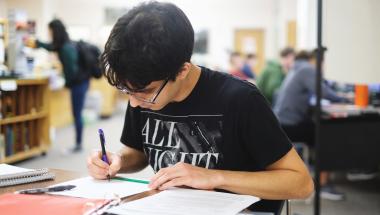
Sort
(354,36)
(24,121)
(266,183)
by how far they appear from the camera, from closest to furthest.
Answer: (266,183)
(354,36)
(24,121)

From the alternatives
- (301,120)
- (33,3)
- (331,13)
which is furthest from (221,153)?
(33,3)

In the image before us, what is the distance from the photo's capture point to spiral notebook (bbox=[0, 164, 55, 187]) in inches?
44.3

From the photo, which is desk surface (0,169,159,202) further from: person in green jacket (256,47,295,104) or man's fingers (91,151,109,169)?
person in green jacket (256,47,295,104)

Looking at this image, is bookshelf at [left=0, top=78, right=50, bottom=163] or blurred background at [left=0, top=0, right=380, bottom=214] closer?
blurred background at [left=0, top=0, right=380, bottom=214]

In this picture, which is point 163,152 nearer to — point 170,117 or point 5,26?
point 170,117

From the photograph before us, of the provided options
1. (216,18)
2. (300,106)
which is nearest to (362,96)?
(300,106)

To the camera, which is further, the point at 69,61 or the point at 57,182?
the point at 69,61

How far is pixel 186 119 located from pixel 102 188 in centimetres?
29

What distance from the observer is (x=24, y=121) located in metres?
4.47

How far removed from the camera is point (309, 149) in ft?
13.2

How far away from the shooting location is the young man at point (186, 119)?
0.97 metres

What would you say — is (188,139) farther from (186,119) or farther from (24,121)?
(24,121)

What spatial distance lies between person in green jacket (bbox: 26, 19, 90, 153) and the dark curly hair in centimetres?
380

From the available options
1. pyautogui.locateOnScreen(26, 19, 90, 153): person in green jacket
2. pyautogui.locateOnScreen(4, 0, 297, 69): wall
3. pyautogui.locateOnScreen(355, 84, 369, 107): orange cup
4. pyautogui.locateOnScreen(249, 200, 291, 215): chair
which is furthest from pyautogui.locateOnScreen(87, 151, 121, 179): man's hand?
pyautogui.locateOnScreen(4, 0, 297, 69): wall
